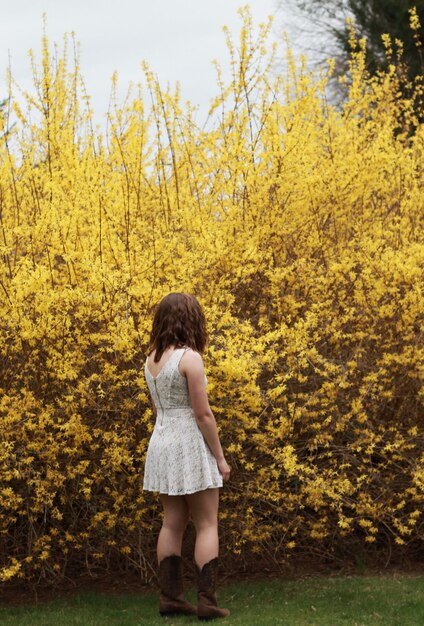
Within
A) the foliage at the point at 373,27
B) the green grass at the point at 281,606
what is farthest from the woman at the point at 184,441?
the foliage at the point at 373,27

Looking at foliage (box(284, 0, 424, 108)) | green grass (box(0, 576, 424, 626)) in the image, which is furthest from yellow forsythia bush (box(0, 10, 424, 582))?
foliage (box(284, 0, 424, 108))

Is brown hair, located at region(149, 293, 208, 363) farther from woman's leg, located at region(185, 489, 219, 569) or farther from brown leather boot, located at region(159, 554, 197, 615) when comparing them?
→ brown leather boot, located at region(159, 554, 197, 615)

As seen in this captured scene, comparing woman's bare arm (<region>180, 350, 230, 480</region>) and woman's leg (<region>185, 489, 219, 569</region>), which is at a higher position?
woman's bare arm (<region>180, 350, 230, 480</region>)

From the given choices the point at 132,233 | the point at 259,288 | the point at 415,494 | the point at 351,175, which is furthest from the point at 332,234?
the point at 415,494

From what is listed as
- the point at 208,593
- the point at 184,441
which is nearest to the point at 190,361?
the point at 184,441

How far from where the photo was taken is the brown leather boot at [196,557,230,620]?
14.2 ft

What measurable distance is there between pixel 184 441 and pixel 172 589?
71cm

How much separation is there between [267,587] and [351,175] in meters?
2.62

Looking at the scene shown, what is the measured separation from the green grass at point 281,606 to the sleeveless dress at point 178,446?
2.13 feet

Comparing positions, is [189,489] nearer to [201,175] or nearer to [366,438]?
[366,438]

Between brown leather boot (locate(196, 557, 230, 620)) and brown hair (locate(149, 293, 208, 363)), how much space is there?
93cm

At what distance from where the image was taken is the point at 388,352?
551 cm

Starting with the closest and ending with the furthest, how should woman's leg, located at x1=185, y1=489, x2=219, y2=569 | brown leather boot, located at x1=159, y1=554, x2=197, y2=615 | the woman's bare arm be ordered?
1. the woman's bare arm
2. woman's leg, located at x1=185, y1=489, x2=219, y2=569
3. brown leather boot, located at x1=159, y1=554, x2=197, y2=615

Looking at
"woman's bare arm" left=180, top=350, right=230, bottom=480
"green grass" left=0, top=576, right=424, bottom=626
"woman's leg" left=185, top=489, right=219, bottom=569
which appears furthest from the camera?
"green grass" left=0, top=576, right=424, bottom=626
